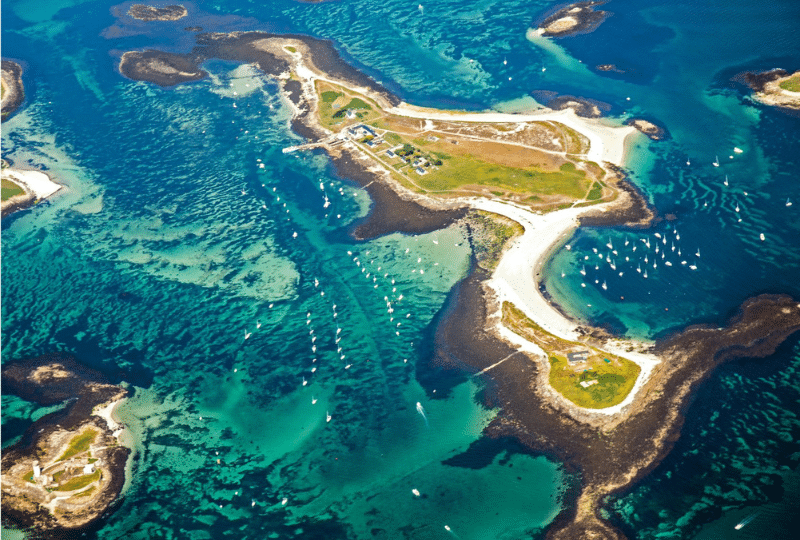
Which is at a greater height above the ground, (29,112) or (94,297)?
(29,112)

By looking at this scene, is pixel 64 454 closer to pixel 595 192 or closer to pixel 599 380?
pixel 599 380

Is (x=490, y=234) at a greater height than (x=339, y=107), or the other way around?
(x=339, y=107)

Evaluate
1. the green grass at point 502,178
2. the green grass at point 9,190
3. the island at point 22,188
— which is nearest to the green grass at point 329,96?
the green grass at point 502,178

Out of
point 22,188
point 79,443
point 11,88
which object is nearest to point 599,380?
point 79,443

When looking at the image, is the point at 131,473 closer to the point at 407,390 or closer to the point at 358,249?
the point at 407,390

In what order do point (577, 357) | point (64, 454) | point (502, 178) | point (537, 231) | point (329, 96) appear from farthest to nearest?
point (329, 96) → point (502, 178) → point (537, 231) → point (577, 357) → point (64, 454)

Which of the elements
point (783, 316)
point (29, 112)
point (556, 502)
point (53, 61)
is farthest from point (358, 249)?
point (53, 61)
